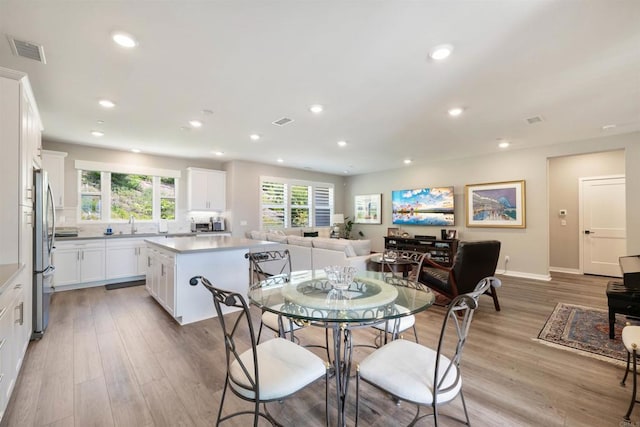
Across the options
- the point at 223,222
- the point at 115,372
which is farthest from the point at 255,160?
the point at 115,372

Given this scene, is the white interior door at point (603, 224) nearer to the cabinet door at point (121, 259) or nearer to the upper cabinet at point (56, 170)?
the cabinet door at point (121, 259)

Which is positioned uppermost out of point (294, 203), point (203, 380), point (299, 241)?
point (294, 203)

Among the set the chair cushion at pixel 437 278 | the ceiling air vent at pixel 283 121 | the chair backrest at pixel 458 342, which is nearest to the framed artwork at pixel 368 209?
the chair cushion at pixel 437 278

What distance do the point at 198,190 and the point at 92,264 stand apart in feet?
7.90

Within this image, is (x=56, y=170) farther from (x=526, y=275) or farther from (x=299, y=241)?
(x=526, y=275)

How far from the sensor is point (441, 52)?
86.7 inches

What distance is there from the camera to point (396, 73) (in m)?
2.55

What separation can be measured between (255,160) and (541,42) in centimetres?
560

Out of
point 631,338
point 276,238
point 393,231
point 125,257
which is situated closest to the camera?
point 631,338

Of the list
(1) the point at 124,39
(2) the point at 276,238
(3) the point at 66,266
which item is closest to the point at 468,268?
(2) the point at 276,238

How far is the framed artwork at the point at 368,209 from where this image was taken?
321 inches

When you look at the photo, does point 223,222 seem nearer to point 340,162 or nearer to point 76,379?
point 340,162

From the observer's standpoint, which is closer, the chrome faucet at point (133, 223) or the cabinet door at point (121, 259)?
the cabinet door at point (121, 259)

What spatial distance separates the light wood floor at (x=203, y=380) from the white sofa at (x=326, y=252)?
122 cm
